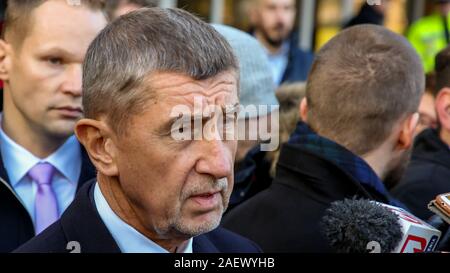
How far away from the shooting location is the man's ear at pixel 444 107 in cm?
430

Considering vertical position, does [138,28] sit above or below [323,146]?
above

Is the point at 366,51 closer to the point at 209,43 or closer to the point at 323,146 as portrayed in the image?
the point at 323,146

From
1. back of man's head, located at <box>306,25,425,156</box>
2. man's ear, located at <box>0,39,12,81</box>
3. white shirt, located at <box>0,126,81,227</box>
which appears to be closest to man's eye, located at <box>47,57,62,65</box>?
man's ear, located at <box>0,39,12,81</box>

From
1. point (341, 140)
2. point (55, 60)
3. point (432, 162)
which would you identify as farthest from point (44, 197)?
point (432, 162)

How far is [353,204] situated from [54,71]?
4.72ft

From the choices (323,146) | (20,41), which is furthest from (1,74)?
(323,146)

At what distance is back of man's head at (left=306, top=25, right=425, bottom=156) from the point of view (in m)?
3.60

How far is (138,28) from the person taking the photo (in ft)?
8.11

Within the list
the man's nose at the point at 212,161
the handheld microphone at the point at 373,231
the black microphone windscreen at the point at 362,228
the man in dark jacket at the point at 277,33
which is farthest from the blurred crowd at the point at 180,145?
the man in dark jacket at the point at 277,33

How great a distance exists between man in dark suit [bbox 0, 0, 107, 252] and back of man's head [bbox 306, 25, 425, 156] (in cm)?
93

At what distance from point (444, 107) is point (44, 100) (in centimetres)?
191

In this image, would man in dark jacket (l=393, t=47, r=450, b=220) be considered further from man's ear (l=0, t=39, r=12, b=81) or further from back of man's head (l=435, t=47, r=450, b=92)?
man's ear (l=0, t=39, r=12, b=81)

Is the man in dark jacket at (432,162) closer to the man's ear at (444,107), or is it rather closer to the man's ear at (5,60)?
the man's ear at (444,107)
